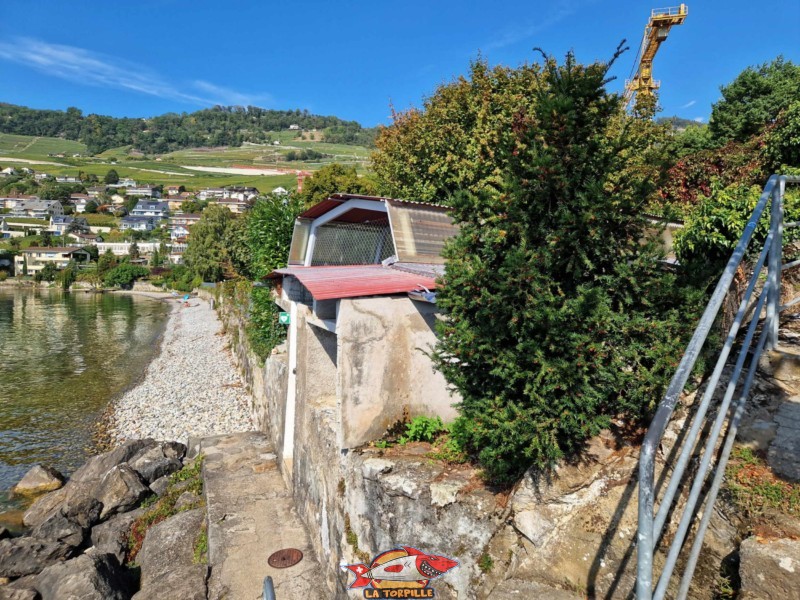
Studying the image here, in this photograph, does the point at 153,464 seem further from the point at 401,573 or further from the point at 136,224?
the point at 136,224

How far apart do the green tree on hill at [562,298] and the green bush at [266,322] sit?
9.88m

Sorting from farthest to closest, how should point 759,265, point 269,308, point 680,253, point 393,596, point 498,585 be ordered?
1. point 269,308
2. point 680,253
3. point 393,596
4. point 498,585
5. point 759,265

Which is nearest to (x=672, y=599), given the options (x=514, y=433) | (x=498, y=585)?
(x=498, y=585)

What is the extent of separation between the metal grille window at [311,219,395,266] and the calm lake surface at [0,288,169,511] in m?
11.9

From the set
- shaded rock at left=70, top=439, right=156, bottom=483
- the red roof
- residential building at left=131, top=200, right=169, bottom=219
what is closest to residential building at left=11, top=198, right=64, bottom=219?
residential building at left=131, top=200, right=169, bottom=219

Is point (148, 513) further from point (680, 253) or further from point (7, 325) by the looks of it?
point (7, 325)

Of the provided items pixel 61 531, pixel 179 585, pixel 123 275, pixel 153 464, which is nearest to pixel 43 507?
pixel 61 531

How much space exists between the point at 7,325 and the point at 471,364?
181 feet

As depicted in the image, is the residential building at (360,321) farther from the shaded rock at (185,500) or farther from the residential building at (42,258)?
the residential building at (42,258)

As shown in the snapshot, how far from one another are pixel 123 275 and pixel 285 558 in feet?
310

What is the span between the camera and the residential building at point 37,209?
128 meters

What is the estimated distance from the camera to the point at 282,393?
11.6 metres

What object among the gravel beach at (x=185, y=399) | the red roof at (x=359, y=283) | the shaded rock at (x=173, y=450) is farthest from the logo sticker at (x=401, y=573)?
the gravel beach at (x=185, y=399)

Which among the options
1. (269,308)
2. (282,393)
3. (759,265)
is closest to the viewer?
(759,265)
